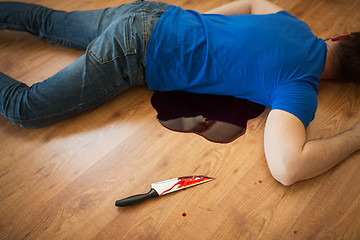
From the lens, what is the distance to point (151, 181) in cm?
97

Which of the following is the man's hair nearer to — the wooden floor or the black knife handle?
the wooden floor

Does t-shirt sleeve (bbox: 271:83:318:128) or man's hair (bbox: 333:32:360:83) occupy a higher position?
man's hair (bbox: 333:32:360:83)

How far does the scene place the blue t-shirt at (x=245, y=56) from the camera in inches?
37.7

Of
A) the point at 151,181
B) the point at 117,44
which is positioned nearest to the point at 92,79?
the point at 117,44

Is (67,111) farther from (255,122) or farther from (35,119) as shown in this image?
(255,122)

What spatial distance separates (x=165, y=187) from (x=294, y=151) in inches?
16.9

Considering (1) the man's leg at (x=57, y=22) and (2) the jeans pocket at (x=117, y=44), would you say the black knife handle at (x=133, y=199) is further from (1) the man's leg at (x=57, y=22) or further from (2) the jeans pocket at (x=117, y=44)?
(1) the man's leg at (x=57, y=22)

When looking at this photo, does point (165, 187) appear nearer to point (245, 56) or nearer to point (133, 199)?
point (133, 199)

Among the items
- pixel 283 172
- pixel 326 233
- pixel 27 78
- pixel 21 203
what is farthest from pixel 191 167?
pixel 27 78

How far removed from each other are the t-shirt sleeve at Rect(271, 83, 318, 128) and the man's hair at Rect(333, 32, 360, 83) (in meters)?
0.18

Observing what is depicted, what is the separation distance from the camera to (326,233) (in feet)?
2.85

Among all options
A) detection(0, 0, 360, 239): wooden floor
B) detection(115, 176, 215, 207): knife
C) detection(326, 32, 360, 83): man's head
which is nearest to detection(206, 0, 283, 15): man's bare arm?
detection(326, 32, 360, 83): man's head

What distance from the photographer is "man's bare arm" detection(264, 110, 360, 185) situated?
0.89 meters

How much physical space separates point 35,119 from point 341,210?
1.10 m
